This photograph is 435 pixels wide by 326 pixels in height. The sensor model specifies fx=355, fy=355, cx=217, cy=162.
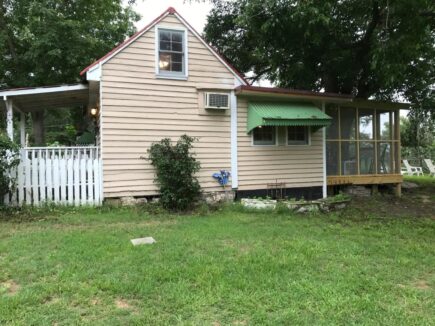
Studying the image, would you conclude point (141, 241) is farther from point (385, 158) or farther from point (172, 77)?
point (385, 158)

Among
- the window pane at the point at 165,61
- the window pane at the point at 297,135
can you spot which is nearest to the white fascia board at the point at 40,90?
the window pane at the point at 165,61

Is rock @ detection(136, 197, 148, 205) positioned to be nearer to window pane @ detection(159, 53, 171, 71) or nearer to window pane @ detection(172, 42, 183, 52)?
window pane @ detection(159, 53, 171, 71)

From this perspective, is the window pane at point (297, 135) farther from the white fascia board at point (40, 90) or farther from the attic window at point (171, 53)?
the white fascia board at point (40, 90)

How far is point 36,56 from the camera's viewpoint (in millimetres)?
14203

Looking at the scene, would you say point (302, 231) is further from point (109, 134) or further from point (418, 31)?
point (418, 31)

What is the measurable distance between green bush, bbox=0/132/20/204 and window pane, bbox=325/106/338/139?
8139 mm

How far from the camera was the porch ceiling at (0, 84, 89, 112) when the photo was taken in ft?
25.3

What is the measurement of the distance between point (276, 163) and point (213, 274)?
19.9ft

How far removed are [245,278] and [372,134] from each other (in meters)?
8.99

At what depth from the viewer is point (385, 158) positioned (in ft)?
37.3

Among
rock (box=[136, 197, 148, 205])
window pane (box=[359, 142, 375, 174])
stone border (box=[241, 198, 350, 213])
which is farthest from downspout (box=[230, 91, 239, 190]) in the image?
window pane (box=[359, 142, 375, 174])

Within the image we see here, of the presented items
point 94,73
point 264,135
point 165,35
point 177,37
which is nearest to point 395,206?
point 264,135

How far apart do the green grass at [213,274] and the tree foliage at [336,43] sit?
461 centimetres

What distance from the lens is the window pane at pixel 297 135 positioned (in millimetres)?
9820
